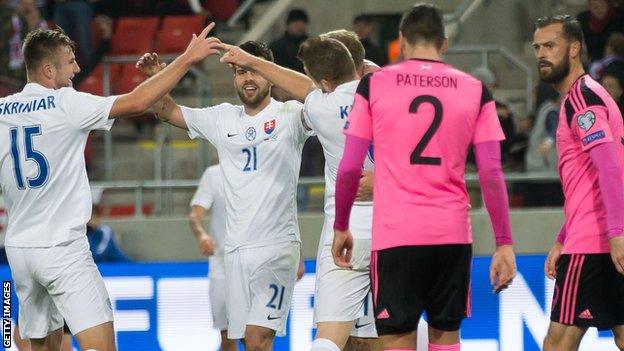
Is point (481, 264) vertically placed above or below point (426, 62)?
below

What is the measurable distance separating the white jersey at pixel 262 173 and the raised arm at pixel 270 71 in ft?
1.17

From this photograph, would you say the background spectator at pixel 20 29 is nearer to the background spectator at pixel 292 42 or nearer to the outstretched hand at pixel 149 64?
the background spectator at pixel 292 42

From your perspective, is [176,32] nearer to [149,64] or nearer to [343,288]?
[149,64]

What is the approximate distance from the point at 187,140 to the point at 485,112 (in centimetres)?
792

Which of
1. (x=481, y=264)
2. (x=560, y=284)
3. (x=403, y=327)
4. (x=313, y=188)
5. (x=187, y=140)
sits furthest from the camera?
(x=187, y=140)

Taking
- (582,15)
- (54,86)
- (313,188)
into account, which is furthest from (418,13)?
(582,15)

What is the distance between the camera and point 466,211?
6281 millimetres

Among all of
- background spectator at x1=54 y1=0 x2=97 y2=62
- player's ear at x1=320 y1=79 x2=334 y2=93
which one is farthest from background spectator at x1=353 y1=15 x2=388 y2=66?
player's ear at x1=320 y1=79 x2=334 y2=93

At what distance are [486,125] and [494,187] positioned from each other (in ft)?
0.97

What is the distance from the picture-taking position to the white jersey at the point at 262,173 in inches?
311

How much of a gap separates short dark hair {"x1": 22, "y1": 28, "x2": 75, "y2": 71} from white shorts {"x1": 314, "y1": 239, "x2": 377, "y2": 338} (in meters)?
1.85

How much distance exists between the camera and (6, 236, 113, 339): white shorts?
700 centimetres

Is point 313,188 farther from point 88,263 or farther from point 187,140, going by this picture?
point 88,263

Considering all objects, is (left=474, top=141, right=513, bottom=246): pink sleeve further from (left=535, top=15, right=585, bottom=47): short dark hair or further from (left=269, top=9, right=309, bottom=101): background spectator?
(left=269, top=9, right=309, bottom=101): background spectator
